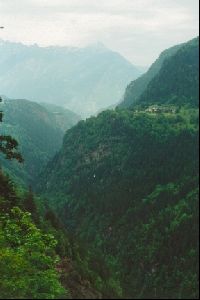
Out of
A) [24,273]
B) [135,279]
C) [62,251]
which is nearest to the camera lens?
[24,273]

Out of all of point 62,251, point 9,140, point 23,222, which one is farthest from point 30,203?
point 23,222

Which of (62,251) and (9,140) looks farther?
(62,251)

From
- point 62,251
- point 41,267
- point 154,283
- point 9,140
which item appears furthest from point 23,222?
point 154,283

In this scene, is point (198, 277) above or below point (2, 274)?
below

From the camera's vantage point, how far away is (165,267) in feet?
650

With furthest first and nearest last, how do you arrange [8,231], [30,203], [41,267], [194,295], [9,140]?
[194,295], [30,203], [9,140], [8,231], [41,267]

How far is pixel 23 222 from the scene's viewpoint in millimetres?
35281

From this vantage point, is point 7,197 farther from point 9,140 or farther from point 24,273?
point 24,273

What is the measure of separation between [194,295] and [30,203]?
112 meters

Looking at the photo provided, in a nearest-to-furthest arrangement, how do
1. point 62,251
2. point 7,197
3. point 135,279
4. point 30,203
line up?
point 7,197, point 62,251, point 30,203, point 135,279

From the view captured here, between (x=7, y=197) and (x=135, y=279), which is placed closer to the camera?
(x=7, y=197)

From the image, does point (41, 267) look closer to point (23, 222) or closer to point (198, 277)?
point (23, 222)

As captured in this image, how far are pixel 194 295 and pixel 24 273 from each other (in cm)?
16325

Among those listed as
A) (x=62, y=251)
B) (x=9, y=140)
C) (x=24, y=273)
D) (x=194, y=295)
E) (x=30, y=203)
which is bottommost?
(x=194, y=295)
